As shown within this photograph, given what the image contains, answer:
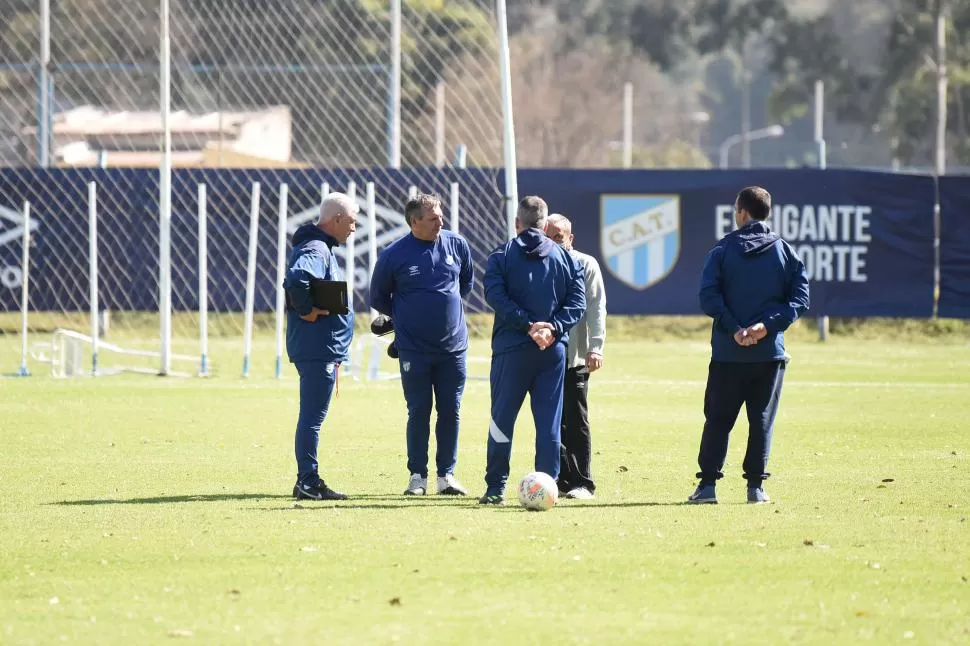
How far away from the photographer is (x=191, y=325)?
87.7 feet

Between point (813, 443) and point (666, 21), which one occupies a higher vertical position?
point (666, 21)

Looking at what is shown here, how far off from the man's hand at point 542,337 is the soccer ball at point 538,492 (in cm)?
75

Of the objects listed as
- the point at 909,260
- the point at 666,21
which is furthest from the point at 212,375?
the point at 666,21

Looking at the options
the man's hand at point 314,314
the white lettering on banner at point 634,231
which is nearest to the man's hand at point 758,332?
the man's hand at point 314,314

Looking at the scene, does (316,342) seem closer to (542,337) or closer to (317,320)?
(317,320)

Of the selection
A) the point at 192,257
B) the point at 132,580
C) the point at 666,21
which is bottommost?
the point at 132,580

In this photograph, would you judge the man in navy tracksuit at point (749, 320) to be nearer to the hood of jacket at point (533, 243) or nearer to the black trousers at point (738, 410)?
the black trousers at point (738, 410)

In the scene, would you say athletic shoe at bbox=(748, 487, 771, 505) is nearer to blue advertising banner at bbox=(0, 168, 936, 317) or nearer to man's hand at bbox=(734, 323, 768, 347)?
man's hand at bbox=(734, 323, 768, 347)

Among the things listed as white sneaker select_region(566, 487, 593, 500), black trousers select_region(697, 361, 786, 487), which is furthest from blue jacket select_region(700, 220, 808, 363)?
white sneaker select_region(566, 487, 593, 500)

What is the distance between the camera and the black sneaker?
9961mm

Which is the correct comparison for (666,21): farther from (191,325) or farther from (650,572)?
(650,572)

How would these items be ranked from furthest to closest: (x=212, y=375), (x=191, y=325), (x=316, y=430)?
(x=191, y=325)
(x=212, y=375)
(x=316, y=430)

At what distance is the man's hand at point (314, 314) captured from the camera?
388 inches

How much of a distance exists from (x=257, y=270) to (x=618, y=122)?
4525 centimetres
